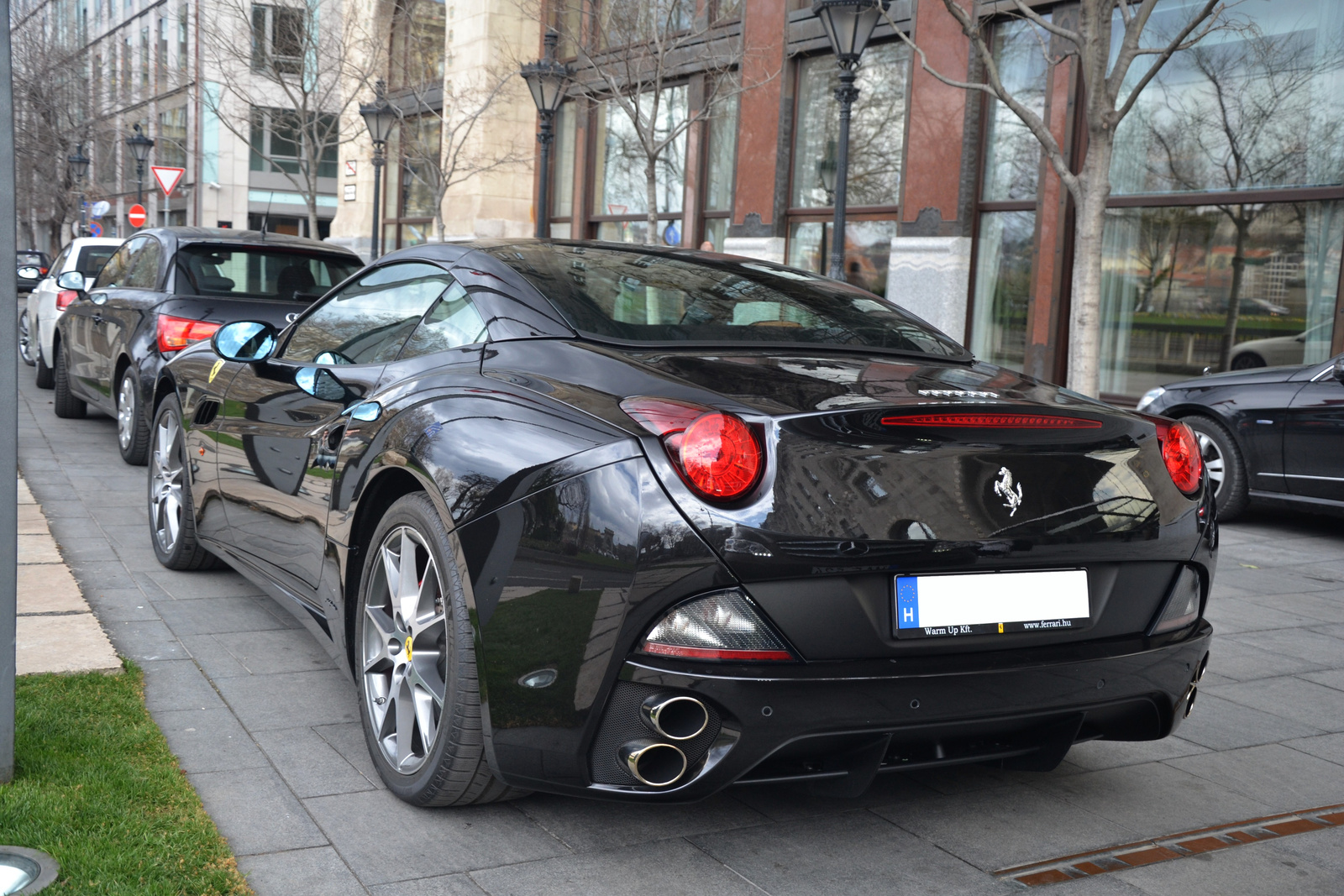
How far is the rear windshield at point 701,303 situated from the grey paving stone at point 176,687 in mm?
1631


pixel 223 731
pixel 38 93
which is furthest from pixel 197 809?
pixel 38 93

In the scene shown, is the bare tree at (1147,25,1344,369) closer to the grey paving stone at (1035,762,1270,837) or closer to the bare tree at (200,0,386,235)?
the grey paving stone at (1035,762,1270,837)

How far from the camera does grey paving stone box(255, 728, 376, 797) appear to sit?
329cm

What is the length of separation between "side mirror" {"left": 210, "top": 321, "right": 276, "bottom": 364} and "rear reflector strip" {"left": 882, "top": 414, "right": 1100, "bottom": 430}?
2.65 metres

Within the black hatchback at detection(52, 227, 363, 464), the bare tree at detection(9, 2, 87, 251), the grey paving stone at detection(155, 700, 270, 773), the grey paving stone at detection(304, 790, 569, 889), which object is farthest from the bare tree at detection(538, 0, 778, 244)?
the bare tree at detection(9, 2, 87, 251)

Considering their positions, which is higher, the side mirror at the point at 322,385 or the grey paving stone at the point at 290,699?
the side mirror at the point at 322,385

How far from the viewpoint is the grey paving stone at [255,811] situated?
292cm

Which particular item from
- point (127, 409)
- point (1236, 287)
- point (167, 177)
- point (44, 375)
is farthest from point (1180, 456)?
point (167, 177)

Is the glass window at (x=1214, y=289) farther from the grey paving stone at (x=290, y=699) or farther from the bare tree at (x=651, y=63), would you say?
the grey paving stone at (x=290, y=699)

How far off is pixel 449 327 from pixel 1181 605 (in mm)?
2053

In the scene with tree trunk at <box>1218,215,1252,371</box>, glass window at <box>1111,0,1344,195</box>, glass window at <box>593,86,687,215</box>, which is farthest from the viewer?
glass window at <box>593,86,687,215</box>

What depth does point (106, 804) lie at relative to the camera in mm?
2965

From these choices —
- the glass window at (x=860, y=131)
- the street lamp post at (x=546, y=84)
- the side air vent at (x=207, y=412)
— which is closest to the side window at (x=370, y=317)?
the side air vent at (x=207, y=412)

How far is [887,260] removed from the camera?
15.7m
